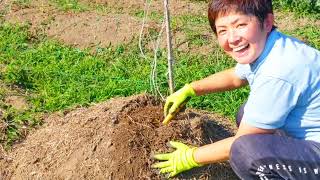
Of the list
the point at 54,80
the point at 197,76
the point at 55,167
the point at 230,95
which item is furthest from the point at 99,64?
the point at 55,167

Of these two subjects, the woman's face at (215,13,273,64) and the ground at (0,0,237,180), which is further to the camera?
the ground at (0,0,237,180)

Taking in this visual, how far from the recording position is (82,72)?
14.7 ft

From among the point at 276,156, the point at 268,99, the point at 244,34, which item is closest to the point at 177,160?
the point at 276,156

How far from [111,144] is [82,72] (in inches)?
63.1

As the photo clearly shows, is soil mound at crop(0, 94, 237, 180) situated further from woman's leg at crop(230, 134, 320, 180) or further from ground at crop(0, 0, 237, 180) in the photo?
woman's leg at crop(230, 134, 320, 180)

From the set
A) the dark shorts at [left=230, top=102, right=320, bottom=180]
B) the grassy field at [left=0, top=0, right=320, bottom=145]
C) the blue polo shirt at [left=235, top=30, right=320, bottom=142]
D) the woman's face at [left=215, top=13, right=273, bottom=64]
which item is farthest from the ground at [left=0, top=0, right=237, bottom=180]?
the woman's face at [left=215, top=13, right=273, bottom=64]

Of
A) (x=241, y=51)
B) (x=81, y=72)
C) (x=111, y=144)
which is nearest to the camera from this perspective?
(x=241, y=51)

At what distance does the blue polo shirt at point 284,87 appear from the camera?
2379 millimetres

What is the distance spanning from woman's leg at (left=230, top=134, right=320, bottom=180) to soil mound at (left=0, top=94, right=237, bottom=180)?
1.47 ft

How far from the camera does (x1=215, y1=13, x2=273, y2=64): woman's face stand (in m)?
2.41

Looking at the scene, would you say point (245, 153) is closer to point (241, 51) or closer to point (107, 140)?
point (241, 51)

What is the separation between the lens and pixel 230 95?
4.08 meters

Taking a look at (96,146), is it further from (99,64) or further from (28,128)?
(99,64)

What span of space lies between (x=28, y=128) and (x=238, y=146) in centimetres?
155
